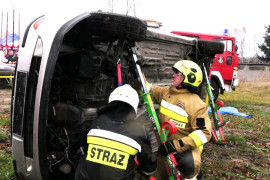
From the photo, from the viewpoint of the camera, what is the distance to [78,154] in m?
3.59

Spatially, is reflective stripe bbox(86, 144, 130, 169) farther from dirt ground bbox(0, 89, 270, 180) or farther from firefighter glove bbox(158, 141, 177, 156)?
dirt ground bbox(0, 89, 270, 180)


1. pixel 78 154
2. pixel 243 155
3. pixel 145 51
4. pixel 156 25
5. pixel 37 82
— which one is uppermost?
pixel 156 25

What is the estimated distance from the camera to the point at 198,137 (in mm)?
3449

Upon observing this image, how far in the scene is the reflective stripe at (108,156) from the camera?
2.51 m

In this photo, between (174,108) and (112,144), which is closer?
(112,144)

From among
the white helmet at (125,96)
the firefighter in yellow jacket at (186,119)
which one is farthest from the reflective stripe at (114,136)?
the firefighter in yellow jacket at (186,119)

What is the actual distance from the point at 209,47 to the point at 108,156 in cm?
401

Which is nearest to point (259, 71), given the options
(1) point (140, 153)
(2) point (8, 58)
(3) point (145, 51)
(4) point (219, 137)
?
(2) point (8, 58)

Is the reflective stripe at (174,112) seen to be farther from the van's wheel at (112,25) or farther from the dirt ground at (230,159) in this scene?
the dirt ground at (230,159)

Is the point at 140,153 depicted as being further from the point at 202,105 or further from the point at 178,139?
the point at 202,105

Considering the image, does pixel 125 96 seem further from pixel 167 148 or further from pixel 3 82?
pixel 3 82

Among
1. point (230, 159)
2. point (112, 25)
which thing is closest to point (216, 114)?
point (230, 159)

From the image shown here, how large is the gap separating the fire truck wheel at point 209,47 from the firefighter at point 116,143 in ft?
11.6

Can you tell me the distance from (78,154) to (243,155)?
3709 mm
